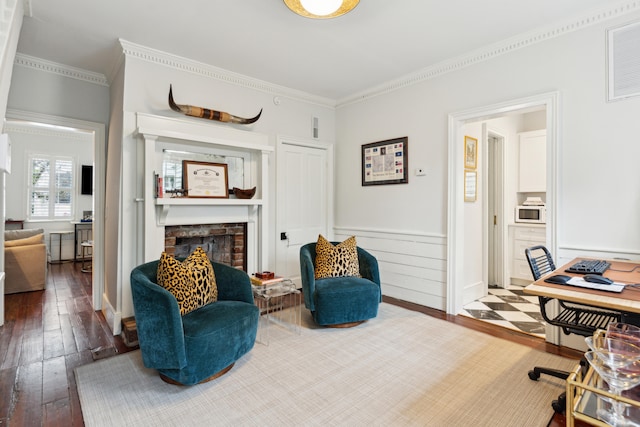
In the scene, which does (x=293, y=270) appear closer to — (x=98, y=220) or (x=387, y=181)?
(x=387, y=181)

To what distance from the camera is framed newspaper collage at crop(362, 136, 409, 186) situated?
13.4 feet

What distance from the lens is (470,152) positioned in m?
4.04

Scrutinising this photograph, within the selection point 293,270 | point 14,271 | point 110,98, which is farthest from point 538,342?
point 14,271

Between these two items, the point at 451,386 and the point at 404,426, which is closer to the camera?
the point at 404,426

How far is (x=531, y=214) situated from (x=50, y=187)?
9.14 metres

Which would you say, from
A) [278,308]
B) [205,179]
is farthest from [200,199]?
[278,308]

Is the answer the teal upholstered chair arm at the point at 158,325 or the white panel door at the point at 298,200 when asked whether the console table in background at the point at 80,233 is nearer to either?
the white panel door at the point at 298,200

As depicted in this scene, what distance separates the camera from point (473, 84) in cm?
342

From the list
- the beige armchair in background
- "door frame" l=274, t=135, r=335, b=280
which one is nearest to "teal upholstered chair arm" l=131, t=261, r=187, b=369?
"door frame" l=274, t=135, r=335, b=280

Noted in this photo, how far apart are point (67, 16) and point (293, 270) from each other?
351 cm

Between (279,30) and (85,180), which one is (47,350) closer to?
(279,30)

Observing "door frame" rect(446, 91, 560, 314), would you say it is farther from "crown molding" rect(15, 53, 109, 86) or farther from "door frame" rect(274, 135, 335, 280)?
"crown molding" rect(15, 53, 109, 86)

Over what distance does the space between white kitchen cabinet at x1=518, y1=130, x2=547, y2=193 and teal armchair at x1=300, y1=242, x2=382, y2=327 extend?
125 inches

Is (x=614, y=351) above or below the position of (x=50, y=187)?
below
